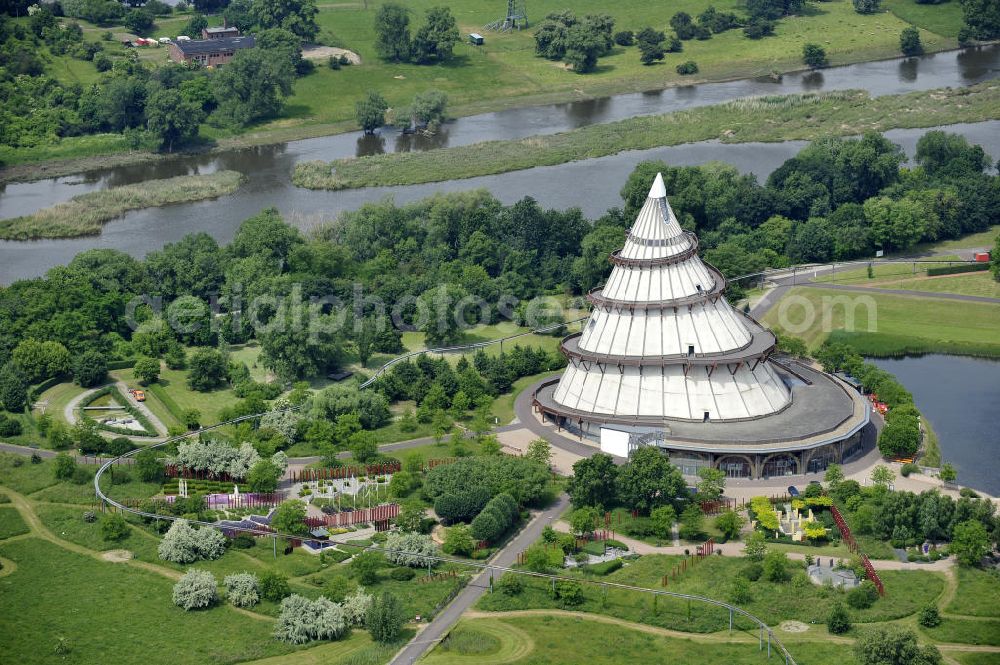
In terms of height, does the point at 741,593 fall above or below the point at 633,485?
below

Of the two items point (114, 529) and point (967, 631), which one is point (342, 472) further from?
point (967, 631)

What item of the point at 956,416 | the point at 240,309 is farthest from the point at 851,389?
the point at 240,309

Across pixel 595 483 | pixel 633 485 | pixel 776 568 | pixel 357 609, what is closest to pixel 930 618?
pixel 776 568

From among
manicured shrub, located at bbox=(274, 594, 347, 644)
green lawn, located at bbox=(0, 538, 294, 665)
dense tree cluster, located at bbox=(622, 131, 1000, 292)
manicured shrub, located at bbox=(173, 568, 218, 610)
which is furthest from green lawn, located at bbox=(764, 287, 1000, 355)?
green lawn, located at bbox=(0, 538, 294, 665)

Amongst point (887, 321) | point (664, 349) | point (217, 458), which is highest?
point (664, 349)

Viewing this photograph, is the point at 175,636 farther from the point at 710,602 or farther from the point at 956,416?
the point at 956,416
